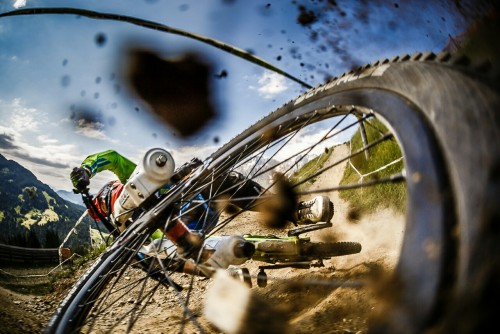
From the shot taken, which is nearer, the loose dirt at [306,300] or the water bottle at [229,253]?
the water bottle at [229,253]

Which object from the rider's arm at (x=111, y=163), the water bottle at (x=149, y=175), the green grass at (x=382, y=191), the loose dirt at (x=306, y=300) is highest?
the rider's arm at (x=111, y=163)

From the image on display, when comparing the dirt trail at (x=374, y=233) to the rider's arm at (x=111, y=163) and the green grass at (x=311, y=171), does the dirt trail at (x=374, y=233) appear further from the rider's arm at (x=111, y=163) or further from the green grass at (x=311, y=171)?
the rider's arm at (x=111, y=163)

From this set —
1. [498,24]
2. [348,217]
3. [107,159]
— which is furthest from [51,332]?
[348,217]

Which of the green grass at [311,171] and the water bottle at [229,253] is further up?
the green grass at [311,171]

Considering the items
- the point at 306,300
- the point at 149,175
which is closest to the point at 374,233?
the point at 306,300

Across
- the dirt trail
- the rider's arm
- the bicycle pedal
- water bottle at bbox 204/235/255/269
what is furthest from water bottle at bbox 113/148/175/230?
the dirt trail

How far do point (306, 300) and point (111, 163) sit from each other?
3.67 meters

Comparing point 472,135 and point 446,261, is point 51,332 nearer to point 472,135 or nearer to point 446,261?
point 446,261

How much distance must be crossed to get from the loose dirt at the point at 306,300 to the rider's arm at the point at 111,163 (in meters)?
1.80

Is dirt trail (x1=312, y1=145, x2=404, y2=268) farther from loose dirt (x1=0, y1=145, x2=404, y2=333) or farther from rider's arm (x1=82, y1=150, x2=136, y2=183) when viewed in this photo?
rider's arm (x1=82, y1=150, x2=136, y2=183)

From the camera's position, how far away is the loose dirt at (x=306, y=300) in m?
2.09

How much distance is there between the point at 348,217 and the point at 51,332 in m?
5.10

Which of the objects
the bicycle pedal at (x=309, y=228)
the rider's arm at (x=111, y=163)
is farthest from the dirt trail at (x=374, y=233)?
the rider's arm at (x=111, y=163)

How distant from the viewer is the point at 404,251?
0.56 meters
